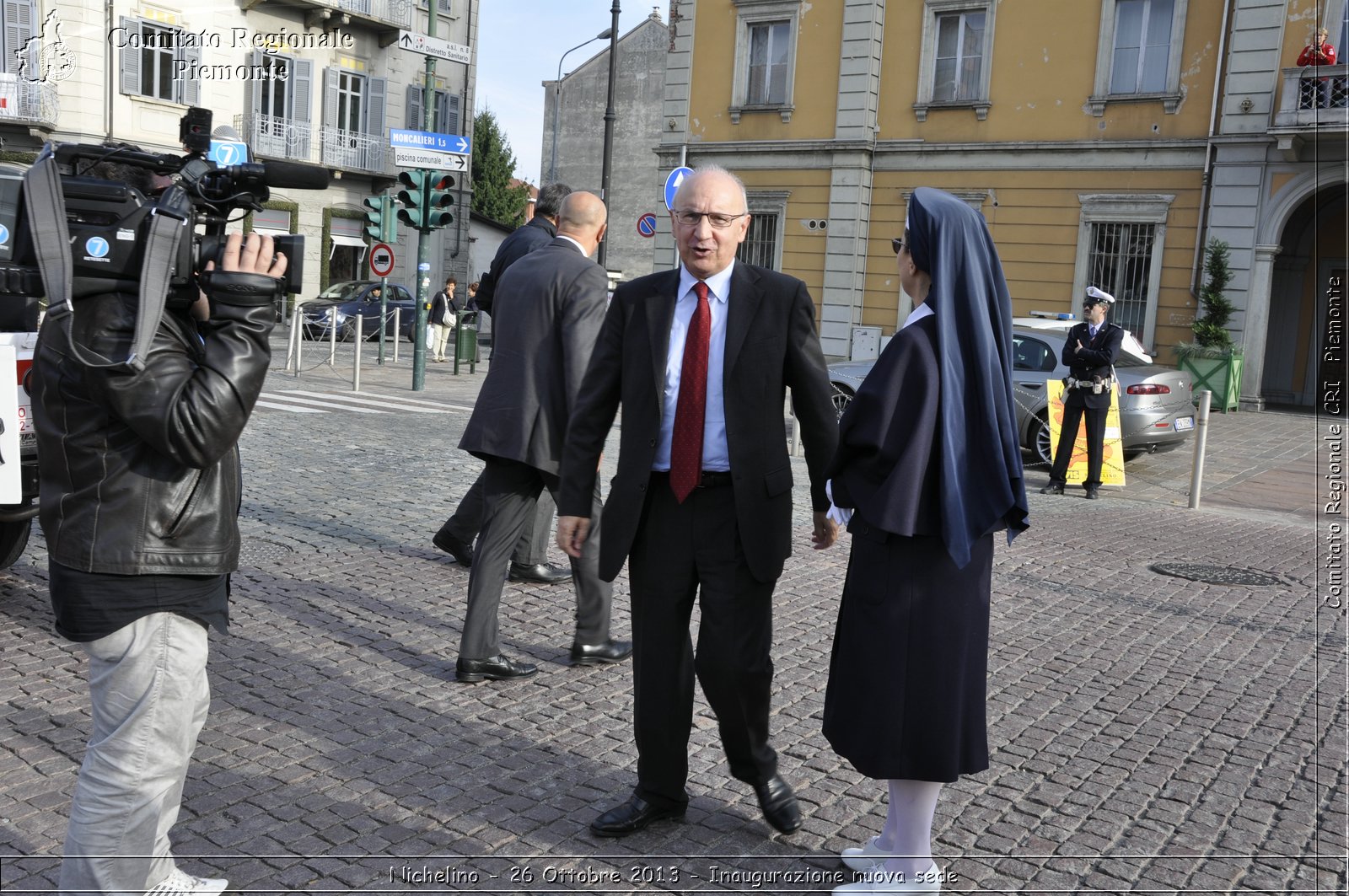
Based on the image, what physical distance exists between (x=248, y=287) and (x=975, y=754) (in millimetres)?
2129

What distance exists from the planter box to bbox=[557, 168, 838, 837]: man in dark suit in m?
19.5

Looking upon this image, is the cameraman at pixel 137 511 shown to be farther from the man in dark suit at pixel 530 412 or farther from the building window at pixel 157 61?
the building window at pixel 157 61

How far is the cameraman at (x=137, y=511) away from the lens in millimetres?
2514

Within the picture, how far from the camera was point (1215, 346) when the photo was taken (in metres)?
21.5

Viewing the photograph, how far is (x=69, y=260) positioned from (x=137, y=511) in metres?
0.54

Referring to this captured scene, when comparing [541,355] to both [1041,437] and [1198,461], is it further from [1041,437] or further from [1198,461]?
[1041,437]

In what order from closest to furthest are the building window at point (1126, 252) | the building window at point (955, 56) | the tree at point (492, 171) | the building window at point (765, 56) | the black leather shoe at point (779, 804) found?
1. the black leather shoe at point (779, 804)
2. the building window at point (1126, 252)
3. the building window at point (955, 56)
4. the building window at point (765, 56)
5. the tree at point (492, 171)

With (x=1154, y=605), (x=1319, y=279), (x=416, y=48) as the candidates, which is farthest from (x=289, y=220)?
(x=1154, y=605)

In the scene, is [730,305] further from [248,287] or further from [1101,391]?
[1101,391]

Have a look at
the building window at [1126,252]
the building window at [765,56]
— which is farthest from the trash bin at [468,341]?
the building window at [1126,252]

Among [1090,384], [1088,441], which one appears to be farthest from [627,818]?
[1090,384]

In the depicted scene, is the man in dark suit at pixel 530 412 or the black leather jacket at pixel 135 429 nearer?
the black leather jacket at pixel 135 429

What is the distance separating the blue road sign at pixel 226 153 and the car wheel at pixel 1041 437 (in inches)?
384

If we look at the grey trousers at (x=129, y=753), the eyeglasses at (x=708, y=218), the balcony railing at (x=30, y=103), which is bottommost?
the grey trousers at (x=129, y=753)
